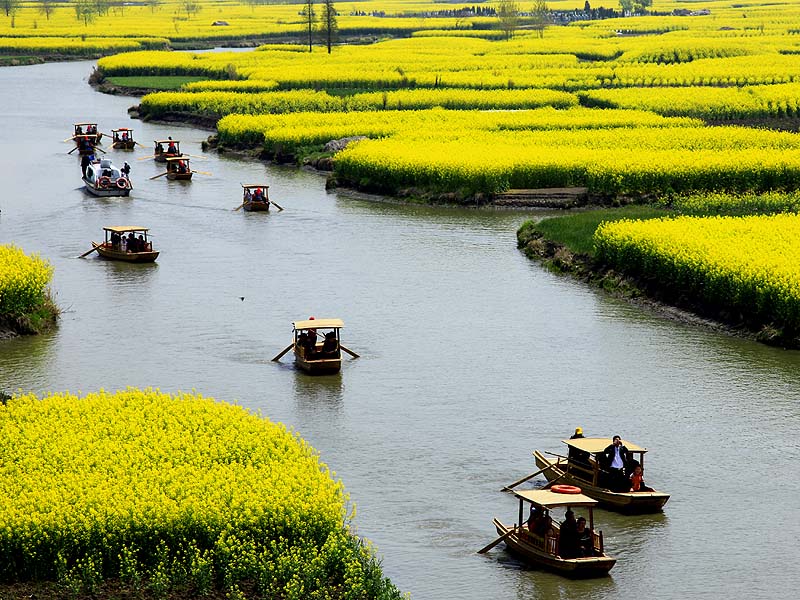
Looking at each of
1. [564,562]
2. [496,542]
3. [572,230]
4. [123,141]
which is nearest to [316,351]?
[496,542]

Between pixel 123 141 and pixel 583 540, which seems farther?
pixel 123 141

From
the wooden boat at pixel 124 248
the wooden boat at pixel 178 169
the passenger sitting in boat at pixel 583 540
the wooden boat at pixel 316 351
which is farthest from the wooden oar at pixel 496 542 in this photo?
the wooden boat at pixel 178 169

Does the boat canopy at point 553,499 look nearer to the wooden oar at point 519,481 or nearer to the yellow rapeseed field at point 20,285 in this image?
the wooden oar at point 519,481

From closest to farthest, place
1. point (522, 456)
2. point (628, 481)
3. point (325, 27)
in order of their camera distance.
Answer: point (628, 481), point (522, 456), point (325, 27)

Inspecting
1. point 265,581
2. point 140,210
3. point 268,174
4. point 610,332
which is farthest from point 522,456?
point 268,174

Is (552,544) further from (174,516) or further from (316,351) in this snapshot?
(316,351)

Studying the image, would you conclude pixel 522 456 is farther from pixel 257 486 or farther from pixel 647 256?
pixel 647 256
